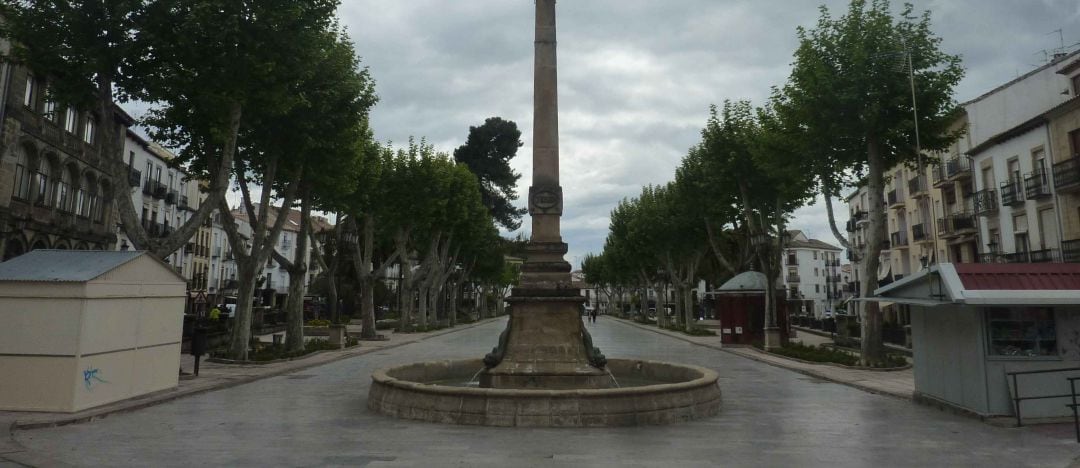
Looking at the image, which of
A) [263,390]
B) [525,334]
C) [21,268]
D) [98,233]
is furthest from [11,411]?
[98,233]

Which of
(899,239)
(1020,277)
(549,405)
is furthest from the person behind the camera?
(899,239)

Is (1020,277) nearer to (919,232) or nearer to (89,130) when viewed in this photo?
(919,232)

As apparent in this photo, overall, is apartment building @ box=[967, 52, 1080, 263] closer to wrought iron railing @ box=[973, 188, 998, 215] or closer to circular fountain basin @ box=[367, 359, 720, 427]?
wrought iron railing @ box=[973, 188, 998, 215]

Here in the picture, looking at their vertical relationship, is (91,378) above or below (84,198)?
below

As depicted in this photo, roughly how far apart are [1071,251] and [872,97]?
14.2 m

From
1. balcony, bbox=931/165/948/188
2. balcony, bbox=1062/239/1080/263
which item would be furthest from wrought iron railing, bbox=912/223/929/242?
balcony, bbox=1062/239/1080/263

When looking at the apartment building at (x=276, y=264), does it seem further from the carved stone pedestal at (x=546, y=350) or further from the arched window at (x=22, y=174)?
the carved stone pedestal at (x=546, y=350)

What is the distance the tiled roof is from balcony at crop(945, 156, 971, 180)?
27778mm

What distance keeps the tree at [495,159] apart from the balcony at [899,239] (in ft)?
108

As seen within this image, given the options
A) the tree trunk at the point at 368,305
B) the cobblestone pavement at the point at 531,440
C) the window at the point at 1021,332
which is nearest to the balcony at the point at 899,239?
the tree trunk at the point at 368,305

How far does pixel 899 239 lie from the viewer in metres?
43.8

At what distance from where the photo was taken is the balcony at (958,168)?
33.9 meters

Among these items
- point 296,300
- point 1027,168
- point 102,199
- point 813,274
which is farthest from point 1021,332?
point 813,274

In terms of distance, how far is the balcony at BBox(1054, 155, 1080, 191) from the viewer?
80.7 feet
